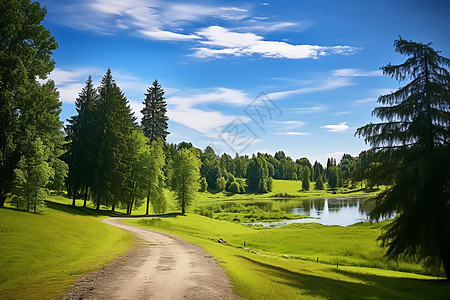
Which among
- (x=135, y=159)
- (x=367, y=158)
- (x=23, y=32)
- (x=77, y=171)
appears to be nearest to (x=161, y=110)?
(x=135, y=159)

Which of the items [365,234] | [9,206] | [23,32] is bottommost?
[365,234]

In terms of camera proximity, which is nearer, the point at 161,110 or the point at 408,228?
the point at 408,228

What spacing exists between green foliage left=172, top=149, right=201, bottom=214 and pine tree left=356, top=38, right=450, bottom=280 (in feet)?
132

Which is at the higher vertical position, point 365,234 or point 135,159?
point 135,159

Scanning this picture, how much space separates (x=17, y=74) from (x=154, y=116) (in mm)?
51225

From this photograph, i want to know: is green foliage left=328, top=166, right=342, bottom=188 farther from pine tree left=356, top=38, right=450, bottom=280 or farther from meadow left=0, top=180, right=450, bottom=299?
pine tree left=356, top=38, right=450, bottom=280

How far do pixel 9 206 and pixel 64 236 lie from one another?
369 inches

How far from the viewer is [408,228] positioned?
1766 cm

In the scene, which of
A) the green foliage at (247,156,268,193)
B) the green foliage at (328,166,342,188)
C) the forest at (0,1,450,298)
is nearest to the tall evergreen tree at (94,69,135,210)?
the forest at (0,1,450,298)

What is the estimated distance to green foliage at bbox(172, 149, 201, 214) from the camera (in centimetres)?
5616

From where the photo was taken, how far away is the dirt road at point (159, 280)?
11945 millimetres

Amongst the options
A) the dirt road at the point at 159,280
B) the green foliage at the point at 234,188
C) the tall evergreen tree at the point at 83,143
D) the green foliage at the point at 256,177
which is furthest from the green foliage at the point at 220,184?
the dirt road at the point at 159,280

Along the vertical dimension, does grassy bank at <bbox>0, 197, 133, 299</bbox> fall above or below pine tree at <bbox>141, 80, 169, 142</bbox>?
below

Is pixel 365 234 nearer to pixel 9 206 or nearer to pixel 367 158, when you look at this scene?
pixel 367 158
